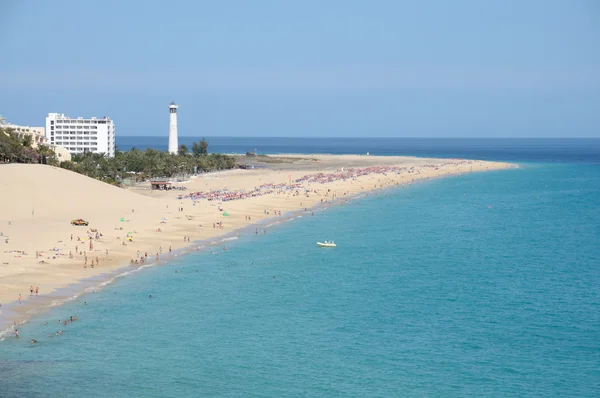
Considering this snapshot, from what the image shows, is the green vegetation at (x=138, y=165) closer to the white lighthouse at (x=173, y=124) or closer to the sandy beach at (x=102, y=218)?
the sandy beach at (x=102, y=218)

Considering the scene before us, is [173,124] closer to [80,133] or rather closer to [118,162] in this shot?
[80,133]

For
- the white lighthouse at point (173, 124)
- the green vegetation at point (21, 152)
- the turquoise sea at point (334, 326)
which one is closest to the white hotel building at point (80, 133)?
the white lighthouse at point (173, 124)

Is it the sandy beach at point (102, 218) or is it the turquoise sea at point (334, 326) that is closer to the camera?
the turquoise sea at point (334, 326)

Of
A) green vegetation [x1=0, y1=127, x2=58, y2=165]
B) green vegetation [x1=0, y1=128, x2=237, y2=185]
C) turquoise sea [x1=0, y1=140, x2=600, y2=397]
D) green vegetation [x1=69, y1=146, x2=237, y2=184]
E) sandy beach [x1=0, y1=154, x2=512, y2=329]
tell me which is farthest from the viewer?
green vegetation [x1=69, y1=146, x2=237, y2=184]

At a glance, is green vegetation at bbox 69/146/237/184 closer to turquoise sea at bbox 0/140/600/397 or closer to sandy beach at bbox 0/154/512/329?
sandy beach at bbox 0/154/512/329

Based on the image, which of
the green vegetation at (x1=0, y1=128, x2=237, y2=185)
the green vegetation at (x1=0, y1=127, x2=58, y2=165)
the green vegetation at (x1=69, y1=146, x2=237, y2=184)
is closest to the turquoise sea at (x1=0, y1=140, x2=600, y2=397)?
the green vegetation at (x1=0, y1=127, x2=58, y2=165)

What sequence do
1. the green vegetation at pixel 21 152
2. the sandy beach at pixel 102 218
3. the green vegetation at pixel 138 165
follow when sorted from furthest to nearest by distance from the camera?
the green vegetation at pixel 138 165 → the green vegetation at pixel 21 152 → the sandy beach at pixel 102 218
